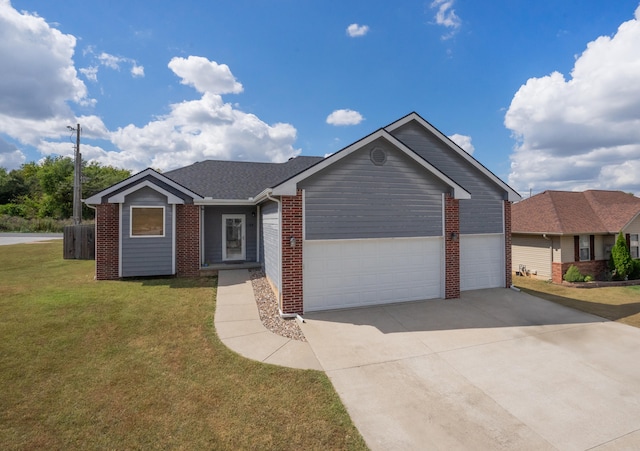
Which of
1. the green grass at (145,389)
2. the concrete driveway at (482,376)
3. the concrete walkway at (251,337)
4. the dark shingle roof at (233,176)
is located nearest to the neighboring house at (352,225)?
the dark shingle roof at (233,176)

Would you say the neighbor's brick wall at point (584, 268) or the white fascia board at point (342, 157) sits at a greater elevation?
the white fascia board at point (342, 157)

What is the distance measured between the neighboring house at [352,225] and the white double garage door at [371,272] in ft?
0.10

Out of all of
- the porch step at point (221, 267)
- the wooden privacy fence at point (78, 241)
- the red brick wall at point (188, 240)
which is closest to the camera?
the red brick wall at point (188, 240)

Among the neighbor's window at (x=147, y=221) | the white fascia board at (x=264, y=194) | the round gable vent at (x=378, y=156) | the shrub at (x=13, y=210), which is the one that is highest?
the shrub at (x=13, y=210)

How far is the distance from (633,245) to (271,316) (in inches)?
867

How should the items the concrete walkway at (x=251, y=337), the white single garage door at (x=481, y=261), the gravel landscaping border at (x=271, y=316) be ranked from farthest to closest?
1. the white single garage door at (x=481, y=261)
2. the gravel landscaping border at (x=271, y=316)
3. the concrete walkway at (x=251, y=337)

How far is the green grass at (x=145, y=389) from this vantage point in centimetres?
378

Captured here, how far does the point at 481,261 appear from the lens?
1146 cm

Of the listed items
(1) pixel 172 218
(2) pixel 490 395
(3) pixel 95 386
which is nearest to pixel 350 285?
(2) pixel 490 395

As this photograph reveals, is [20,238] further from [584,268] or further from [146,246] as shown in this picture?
[584,268]

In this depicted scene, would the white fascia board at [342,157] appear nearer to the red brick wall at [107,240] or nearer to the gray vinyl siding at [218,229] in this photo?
the gray vinyl siding at [218,229]

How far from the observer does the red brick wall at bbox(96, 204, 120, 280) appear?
39.3ft

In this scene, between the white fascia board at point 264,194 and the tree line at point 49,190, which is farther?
the tree line at point 49,190

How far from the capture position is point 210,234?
14.5 m
